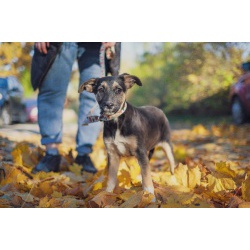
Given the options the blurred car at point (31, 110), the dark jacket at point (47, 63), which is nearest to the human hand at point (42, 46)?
the dark jacket at point (47, 63)

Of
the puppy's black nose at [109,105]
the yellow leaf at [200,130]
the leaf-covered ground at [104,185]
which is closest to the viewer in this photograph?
the puppy's black nose at [109,105]

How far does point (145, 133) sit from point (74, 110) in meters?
1.91

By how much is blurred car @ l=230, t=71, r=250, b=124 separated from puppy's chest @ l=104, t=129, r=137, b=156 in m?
1.61

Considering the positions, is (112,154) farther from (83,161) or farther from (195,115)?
(195,115)

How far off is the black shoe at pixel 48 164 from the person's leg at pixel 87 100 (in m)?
0.17

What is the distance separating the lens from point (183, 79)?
13.9 ft

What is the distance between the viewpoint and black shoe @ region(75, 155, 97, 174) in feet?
9.79

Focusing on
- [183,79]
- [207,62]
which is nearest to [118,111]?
[207,62]

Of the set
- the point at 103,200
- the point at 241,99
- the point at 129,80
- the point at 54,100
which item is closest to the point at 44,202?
the point at 103,200

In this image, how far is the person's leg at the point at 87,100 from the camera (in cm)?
293

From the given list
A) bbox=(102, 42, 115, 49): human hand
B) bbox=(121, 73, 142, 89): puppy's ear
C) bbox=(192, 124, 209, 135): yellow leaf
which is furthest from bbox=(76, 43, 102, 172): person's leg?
bbox=(192, 124, 209, 135): yellow leaf

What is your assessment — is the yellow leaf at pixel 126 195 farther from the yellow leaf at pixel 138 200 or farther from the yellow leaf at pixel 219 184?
the yellow leaf at pixel 219 184

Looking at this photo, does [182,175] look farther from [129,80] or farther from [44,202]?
[44,202]

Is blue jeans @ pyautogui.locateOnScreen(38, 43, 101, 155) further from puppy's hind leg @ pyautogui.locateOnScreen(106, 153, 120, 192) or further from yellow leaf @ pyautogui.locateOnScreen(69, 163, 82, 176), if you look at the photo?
puppy's hind leg @ pyautogui.locateOnScreen(106, 153, 120, 192)
